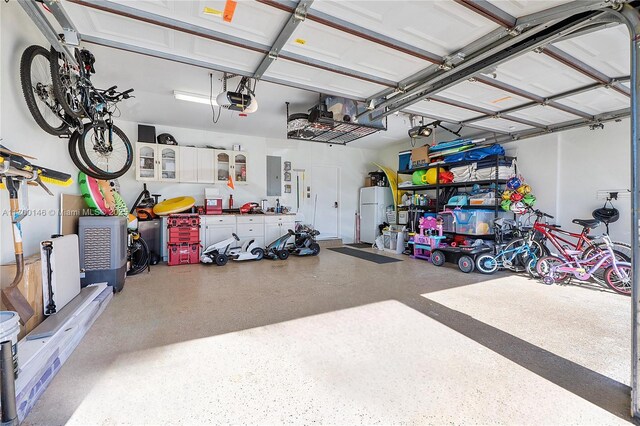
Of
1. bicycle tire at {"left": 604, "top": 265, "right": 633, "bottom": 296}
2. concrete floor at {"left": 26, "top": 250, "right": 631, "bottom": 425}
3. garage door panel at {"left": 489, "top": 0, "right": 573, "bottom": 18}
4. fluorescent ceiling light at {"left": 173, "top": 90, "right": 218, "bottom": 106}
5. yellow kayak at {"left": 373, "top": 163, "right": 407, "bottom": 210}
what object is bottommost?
concrete floor at {"left": 26, "top": 250, "right": 631, "bottom": 425}

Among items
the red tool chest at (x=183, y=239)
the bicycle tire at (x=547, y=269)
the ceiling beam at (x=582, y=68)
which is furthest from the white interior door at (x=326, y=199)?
the ceiling beam at (x=582, y=68)

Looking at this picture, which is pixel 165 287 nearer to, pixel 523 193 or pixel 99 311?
pixel 99 311

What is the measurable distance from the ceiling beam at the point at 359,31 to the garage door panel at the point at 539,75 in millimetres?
803

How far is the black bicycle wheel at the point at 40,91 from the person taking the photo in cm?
220

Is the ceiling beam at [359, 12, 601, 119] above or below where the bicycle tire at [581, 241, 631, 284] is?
above

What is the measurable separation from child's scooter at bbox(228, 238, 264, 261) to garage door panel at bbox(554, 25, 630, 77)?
17.0ft

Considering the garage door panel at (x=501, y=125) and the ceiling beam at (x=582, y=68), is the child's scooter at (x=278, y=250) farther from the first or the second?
the ceiling beam at (x=582, y=68)

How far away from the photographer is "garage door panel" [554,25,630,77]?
84.4 inches

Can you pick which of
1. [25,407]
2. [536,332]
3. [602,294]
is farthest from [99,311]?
[602,294]

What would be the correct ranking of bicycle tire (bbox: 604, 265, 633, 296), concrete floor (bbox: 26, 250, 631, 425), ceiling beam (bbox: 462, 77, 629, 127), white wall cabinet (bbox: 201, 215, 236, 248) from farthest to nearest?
white wall cabinet (bbox: 201, 215, 236, 248) < bicycle tire (bbox: 604, 265, 633, 296) < ceiling beam (bbox: 462, 77, 629, 127) < concrete floor (bbox: 26, 250, 631, 425)

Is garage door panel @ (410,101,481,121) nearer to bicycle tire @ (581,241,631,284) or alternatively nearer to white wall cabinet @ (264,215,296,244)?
bicycle tire @ (581,241,631,284)

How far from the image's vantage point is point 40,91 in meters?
2.42

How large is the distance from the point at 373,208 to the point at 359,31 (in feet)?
18.6

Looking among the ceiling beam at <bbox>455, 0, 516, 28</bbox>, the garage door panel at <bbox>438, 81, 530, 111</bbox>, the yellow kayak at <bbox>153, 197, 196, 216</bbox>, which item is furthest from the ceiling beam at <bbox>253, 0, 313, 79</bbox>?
the yellow kayak at <bbox>153, 197, 196, 216</bbox>
